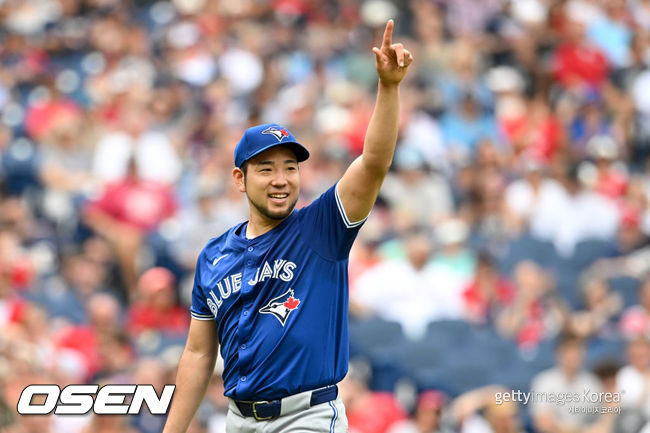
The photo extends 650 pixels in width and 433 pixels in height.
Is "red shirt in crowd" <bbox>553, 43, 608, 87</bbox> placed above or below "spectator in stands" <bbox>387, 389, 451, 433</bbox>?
above

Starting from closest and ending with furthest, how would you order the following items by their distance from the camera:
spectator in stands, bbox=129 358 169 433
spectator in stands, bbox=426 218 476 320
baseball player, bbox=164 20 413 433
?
baseball player, bbox=164 20 413 433 → spectator in stands, bbox=129 358 169 433 → spectator in stands, bbox=426 218 476 320

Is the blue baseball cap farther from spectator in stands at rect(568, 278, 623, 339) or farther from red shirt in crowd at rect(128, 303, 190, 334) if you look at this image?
spectator in stands at rect(568, 278, 623, 339)

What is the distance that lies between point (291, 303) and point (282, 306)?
4 cm

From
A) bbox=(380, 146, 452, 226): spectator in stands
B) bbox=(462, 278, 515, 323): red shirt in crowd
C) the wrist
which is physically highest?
bbox=(380, 146, 452, 226): spectator in stands

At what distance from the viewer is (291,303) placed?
13.1 feet

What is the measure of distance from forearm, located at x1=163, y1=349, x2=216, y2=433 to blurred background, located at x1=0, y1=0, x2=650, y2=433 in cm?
226

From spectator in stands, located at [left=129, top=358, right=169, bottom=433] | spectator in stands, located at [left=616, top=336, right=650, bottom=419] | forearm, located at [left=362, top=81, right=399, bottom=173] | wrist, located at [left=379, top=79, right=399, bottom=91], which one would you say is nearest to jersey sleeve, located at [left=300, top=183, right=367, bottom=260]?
forearm, located at [left=362, top=81, right=399, bottom=173]

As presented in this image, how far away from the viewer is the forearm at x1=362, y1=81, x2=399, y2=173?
3.77 m

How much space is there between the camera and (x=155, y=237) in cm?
983

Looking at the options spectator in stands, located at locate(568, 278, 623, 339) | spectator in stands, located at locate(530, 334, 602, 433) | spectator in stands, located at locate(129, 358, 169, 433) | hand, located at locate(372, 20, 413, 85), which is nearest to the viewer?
hand, located at locate(372, 20, 413, 85)

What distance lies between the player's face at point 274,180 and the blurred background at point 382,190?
2.91 metres

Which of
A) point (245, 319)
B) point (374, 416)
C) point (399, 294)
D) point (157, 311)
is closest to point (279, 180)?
point (245, 319)

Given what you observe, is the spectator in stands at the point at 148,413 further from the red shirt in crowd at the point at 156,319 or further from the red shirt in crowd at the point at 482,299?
the red shirt in crowd at the point at 482,299

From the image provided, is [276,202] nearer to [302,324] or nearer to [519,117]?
[302,324]
